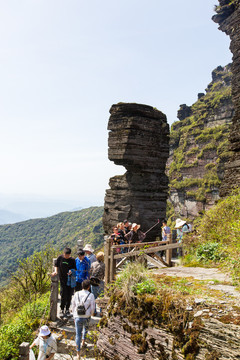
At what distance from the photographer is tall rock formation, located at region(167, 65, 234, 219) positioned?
69.4m

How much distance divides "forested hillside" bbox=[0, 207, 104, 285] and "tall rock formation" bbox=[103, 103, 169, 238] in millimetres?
82565

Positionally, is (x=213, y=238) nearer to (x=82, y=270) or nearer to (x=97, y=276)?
(x=97, y=276)

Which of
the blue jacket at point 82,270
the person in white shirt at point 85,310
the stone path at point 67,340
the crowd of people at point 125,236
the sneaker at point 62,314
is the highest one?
the crowd of people at point 125,236

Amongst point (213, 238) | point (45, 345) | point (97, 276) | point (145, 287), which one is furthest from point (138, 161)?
point (45, 345)

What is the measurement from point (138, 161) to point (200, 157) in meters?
58.6

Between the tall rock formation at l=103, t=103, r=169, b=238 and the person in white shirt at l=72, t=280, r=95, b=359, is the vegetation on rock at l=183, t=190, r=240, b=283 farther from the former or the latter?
the tall rock formation at l=103, t=103, r=169, b=238

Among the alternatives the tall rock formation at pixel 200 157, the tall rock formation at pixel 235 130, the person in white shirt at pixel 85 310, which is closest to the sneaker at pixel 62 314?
the person in white shirt at pixel 85 310

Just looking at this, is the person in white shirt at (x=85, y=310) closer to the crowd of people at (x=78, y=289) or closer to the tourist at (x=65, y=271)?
the crowd of people at (x=78, y=289)

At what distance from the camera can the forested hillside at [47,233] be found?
115375 millimetres

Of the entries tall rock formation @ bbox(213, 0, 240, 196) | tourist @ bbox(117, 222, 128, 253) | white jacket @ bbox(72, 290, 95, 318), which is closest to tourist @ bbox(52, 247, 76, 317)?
white jacket @ bbox(72, 290, 95, 318)

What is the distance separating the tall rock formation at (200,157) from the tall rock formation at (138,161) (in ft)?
153

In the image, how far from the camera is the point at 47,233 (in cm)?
14250

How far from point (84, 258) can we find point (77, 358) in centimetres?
270

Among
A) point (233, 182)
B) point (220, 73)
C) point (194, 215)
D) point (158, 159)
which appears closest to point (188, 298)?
point (233, 182)
